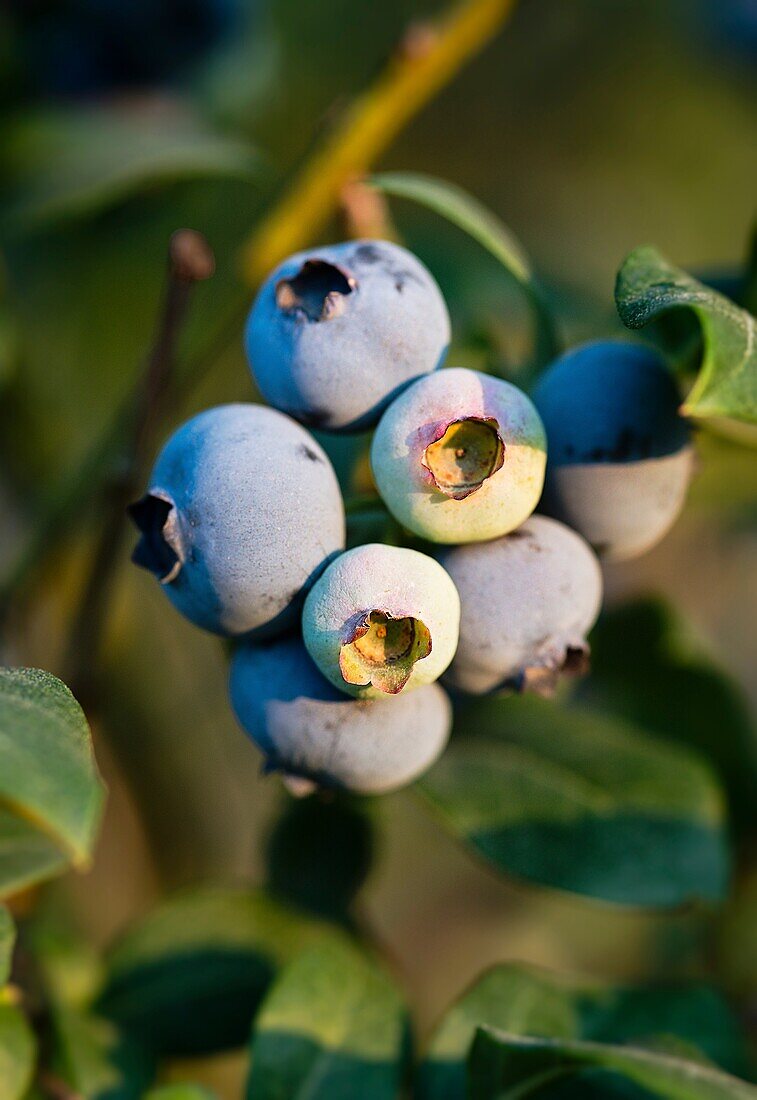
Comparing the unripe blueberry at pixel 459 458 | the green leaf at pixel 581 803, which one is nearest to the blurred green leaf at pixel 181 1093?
the green leaf at pixel 581 803

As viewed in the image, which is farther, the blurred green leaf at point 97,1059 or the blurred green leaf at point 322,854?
the blurred green leaf at point 322,854

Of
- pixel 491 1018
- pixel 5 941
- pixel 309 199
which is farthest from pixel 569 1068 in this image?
pixel 309 199

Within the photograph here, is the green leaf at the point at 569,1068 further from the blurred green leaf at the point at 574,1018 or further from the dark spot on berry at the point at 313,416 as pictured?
the dark spot on berry at the point at 313,416

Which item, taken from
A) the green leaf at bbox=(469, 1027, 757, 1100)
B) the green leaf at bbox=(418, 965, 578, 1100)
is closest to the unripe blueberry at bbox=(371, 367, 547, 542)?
the green leaf at bbox=(469, 1027, 757, 1100)

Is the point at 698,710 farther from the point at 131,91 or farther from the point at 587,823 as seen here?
the point at 131,91

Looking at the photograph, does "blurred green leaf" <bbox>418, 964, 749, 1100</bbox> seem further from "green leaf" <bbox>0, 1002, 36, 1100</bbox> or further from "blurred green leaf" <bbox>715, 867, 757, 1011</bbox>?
"green leaf" <bbox>0, 1002, 36, 1100</bbox>

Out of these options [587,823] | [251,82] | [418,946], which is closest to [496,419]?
[587,823]

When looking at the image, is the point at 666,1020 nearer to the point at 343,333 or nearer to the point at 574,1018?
the point at 574,1018
